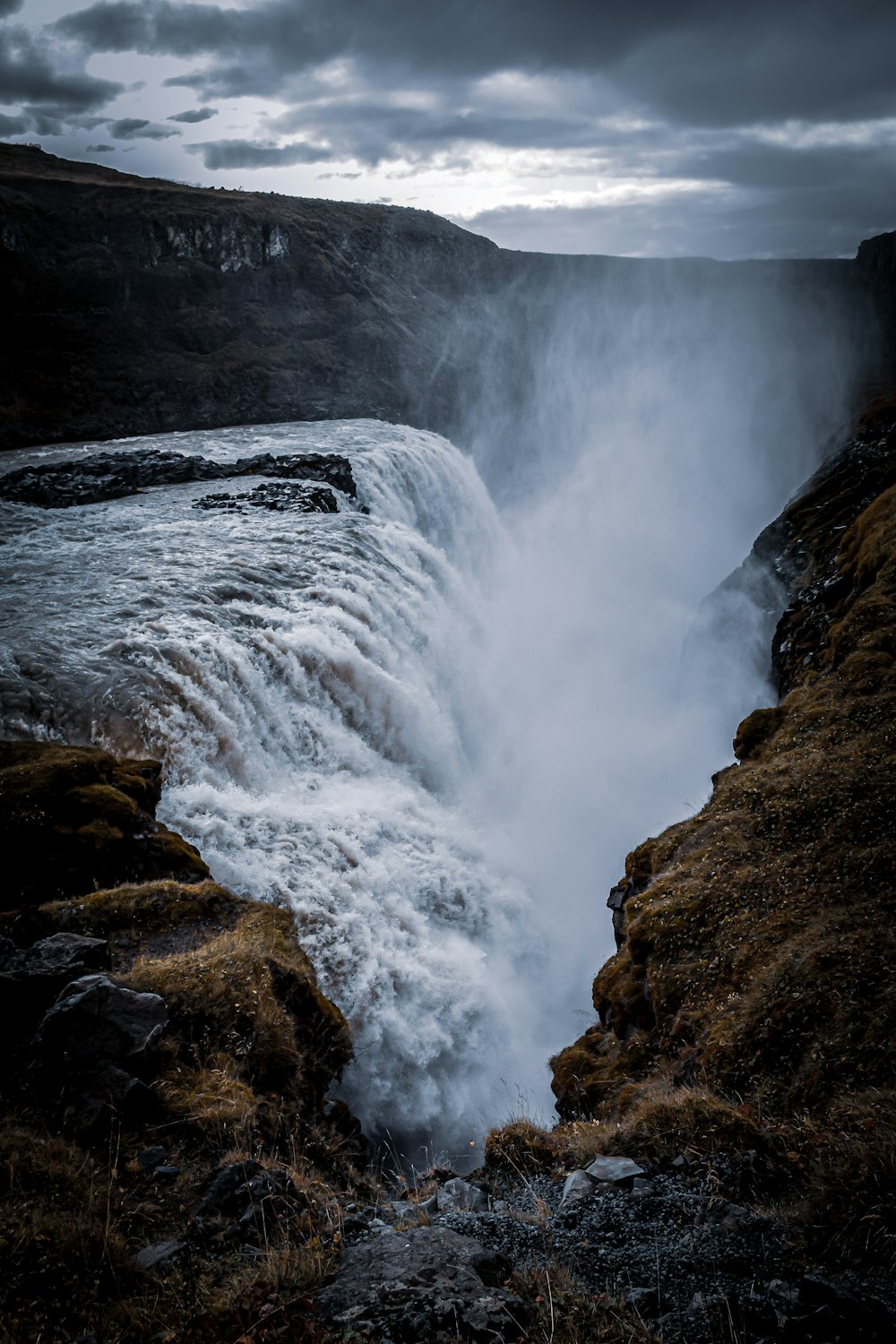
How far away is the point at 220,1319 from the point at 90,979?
3.00 m

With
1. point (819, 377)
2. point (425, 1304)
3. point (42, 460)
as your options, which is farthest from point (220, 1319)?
point (819, 377)

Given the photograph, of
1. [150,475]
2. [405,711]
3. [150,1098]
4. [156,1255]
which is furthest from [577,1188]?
[150,475]

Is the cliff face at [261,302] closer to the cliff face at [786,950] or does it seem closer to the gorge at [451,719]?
the gorge at [451,719]

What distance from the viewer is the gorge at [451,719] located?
7.91 metres

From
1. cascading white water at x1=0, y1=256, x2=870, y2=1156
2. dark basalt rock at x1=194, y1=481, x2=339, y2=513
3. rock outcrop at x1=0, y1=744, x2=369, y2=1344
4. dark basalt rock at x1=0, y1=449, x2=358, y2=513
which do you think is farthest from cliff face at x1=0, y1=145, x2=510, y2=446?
rock outcrop at x1=0, y1=744, x2=369, y2=1344

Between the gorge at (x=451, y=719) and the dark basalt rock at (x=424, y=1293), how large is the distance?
1.58 metres

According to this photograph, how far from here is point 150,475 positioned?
29.8 metres

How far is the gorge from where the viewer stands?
7914 mm

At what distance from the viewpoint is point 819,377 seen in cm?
5919

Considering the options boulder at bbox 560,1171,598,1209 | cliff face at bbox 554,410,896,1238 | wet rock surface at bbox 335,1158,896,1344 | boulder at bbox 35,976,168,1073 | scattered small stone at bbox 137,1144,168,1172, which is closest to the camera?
wet rock surface at bbox 335,1158,896,1344

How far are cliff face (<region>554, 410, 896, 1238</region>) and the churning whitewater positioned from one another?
2526 mm

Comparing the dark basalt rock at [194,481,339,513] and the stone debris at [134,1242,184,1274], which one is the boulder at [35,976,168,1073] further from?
the dark basalt rock at [194,481,339,513]

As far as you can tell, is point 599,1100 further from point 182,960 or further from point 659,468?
point 659,468

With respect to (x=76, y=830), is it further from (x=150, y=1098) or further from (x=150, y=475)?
(x=150, y=475)
